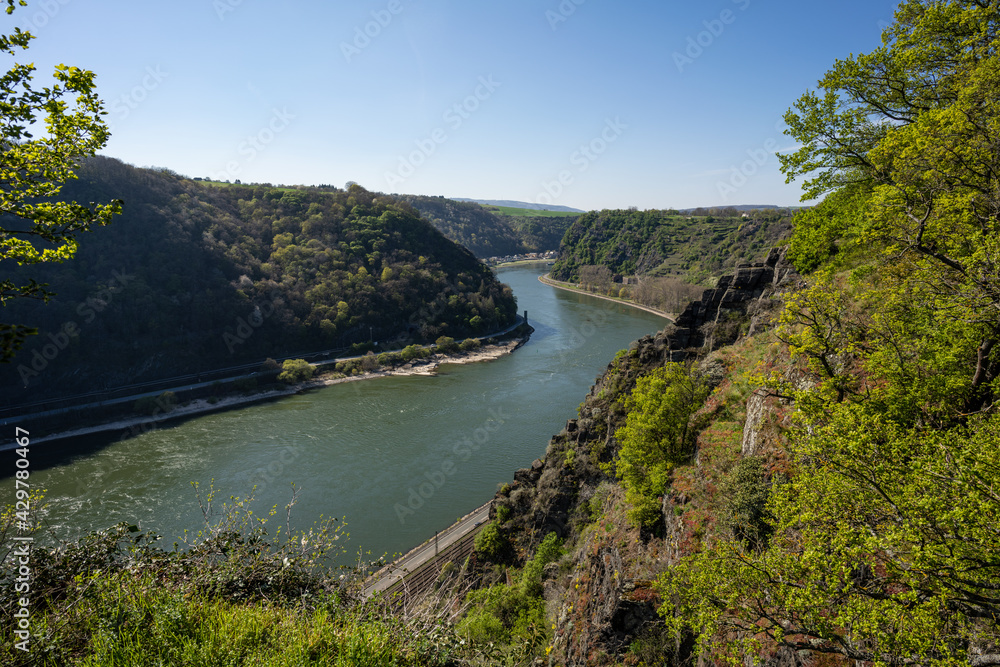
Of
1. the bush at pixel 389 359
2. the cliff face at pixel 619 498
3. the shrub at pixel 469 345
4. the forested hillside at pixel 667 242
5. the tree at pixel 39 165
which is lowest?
the bush at pixel 389 359

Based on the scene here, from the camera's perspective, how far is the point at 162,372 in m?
53.4

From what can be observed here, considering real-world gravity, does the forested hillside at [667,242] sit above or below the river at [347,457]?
above

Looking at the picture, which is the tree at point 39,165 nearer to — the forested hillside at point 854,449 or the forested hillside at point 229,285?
the forested hillside at point 854,449

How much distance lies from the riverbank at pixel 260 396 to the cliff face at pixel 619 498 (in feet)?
122

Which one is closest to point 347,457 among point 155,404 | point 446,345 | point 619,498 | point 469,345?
point 155,404

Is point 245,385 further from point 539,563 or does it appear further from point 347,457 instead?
point 539,563

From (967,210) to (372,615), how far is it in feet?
33.2

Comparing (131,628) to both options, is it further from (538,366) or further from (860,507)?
(538,366)

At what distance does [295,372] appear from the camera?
55125 millimetres

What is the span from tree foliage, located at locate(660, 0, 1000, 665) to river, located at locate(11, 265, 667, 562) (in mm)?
21792

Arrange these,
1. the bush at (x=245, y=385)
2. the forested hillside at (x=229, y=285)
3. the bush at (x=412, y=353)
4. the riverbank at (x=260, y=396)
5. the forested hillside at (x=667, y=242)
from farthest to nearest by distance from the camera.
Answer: the forested hillside at (x=667, y=242) → the bush at (x=412, y=353) → the bush at (x=245, y=385) → the forested hillside at (x=229, y=285) → the riverbank at (x=260, y=396)

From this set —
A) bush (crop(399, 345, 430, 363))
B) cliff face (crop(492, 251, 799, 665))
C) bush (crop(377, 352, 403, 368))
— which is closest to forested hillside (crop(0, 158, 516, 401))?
bush (crop(399, 345, 430, 363))

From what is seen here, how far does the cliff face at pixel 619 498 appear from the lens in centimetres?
1095

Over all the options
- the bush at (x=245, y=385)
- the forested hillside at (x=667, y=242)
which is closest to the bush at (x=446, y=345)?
the bush at (x=245, y=385)
